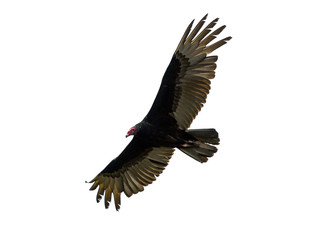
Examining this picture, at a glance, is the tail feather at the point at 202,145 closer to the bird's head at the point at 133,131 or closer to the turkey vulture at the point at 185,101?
the turkey vulture at the point at 185,101

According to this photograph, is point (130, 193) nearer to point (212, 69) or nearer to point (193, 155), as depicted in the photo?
point (193, 155)

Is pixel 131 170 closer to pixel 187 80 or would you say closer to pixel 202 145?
pixel 202 145

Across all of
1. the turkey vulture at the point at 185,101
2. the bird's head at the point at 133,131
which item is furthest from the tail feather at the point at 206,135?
the bird's head at the point at 133,131

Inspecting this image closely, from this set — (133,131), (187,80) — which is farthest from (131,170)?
(187,80)

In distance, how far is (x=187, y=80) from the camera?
966 centimetres

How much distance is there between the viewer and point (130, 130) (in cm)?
994

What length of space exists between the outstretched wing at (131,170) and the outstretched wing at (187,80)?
0.82m

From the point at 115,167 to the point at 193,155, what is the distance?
158 cm

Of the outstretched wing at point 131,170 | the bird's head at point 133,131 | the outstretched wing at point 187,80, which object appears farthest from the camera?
the outstretched wing at point 131,170

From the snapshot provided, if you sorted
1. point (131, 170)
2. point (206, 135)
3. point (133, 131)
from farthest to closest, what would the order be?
point (131, 170), point (133, 131), point (206, 135)

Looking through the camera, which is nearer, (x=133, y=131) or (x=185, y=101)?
(x=185, y=101)

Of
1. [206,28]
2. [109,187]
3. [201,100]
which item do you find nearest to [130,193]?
[109,187]

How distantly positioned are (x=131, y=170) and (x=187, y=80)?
2.04m

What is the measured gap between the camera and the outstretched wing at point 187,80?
373 inches
